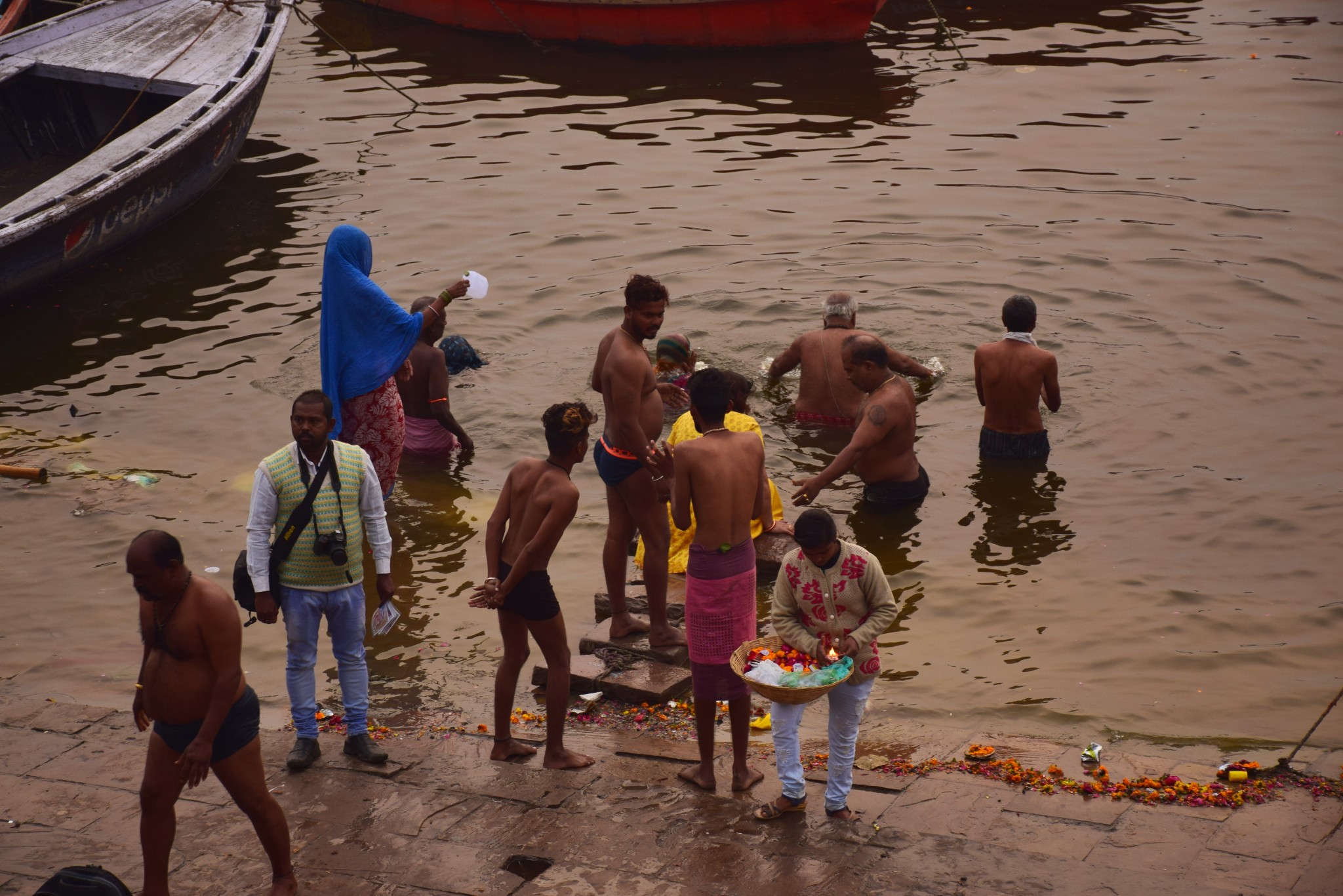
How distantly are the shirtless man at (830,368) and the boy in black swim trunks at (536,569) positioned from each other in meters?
4.02

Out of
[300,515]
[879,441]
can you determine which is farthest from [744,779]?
[879,441]

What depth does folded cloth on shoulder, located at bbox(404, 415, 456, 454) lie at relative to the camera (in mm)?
9320

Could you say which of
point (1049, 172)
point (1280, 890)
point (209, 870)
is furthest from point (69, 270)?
point (1280, 890)

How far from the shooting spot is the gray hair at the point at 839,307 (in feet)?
30.3

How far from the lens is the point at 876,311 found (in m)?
11.8

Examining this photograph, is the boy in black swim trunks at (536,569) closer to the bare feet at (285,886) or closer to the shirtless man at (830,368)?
the bare feet at (285,886)

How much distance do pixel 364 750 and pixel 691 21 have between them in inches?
599

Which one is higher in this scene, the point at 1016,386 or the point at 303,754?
the point at 1016,386

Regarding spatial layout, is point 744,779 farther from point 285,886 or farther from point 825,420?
point 825,420

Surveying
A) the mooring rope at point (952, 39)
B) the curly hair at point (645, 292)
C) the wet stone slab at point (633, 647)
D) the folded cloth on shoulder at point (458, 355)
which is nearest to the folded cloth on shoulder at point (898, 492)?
the wet stone slab at point (633, 647)

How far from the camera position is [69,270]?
1250 centimetres

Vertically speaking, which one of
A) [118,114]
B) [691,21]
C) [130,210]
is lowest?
[130,210]

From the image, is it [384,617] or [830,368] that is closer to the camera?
[384,617]

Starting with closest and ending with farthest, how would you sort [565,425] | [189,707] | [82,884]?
[82,884] → [189,707] → [565,425]
